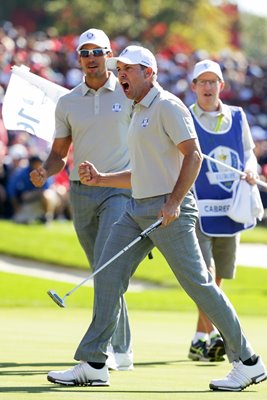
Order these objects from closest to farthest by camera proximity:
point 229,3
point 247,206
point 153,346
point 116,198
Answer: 1. point 116,198
2. point 247,206
3. point 153,346
4. point 229,3

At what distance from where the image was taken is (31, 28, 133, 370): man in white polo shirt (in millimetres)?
10641

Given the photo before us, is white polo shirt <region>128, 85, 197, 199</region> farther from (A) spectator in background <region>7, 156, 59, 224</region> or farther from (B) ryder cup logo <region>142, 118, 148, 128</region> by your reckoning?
(A) spectator in background <region>7, 156, 59, 224</region>

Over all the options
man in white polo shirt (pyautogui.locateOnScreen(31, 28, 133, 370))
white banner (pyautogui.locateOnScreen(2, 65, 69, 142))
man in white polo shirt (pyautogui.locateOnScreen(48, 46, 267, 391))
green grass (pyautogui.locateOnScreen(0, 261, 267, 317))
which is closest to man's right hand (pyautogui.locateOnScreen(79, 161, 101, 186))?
man in white polo shirt (pyautogui.locateOnScreen(48, 46, 267, 391))

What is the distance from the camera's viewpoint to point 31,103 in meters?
11.5

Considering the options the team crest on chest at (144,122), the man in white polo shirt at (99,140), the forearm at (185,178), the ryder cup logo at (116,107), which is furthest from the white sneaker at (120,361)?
the team crest on chest at (144,122)

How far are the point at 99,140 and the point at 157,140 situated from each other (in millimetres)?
1670

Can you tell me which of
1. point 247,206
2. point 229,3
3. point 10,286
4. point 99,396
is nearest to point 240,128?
point 247,206

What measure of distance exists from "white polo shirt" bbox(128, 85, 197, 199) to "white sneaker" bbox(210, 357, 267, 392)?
123 centimetres

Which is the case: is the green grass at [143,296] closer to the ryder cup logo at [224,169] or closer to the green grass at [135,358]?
the green grass at [135,358]

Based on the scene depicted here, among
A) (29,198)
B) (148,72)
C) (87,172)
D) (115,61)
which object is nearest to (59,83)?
(29,198)

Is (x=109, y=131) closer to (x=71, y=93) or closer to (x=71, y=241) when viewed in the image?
(x=71, y=93)

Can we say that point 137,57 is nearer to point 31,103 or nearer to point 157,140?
point 157,140

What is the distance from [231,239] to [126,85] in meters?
3.18

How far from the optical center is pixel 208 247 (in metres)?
11.8
